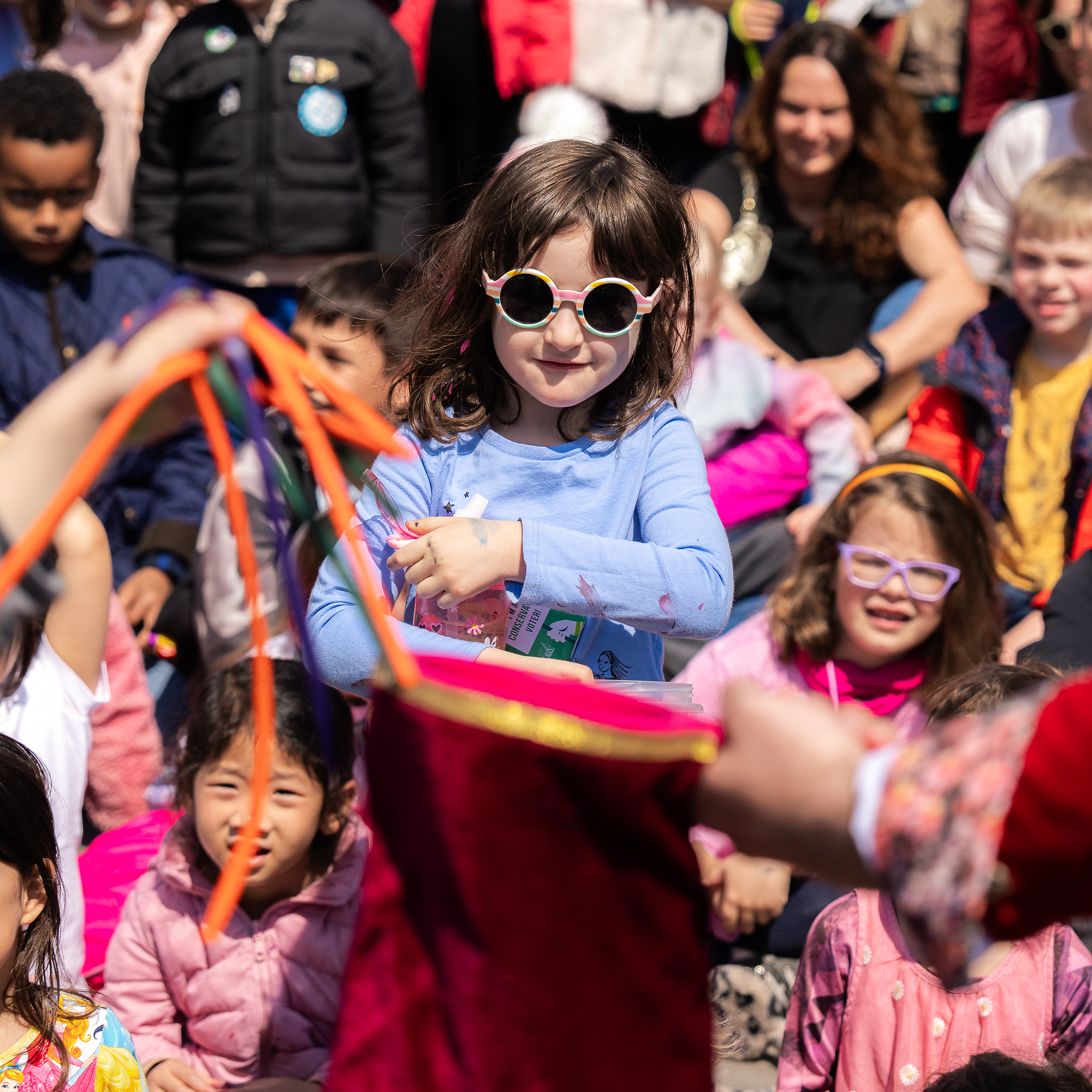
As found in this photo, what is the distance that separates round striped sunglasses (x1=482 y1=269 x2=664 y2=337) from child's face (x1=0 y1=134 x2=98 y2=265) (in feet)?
7.36

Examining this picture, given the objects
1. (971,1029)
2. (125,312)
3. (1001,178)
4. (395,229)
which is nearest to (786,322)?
(1001,178)

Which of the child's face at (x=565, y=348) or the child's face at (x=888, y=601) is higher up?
the child's face at (x=565, y=348)

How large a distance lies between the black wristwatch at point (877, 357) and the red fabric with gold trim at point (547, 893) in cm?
292

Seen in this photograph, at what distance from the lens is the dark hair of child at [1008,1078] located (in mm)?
1728

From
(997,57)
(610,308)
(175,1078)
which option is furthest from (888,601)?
(997,57)

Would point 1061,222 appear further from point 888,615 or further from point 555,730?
point 555,730

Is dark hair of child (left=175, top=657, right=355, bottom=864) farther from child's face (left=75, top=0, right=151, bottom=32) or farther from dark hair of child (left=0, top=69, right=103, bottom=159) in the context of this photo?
child's face (left=75, top=0, right=151, bottom=32)

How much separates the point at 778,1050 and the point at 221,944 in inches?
44.1

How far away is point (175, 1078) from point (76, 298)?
2195 mm

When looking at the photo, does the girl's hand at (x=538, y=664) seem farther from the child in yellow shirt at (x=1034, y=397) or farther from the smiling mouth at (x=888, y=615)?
the child in yellow shirt at (x=1034, y=397)

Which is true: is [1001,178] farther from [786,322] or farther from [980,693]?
[980,693]

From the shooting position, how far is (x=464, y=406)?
6.10 ft

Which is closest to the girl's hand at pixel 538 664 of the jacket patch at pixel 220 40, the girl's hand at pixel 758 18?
the jacket patch at pixel 220 40

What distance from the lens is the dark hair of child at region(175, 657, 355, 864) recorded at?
7.62 feet
